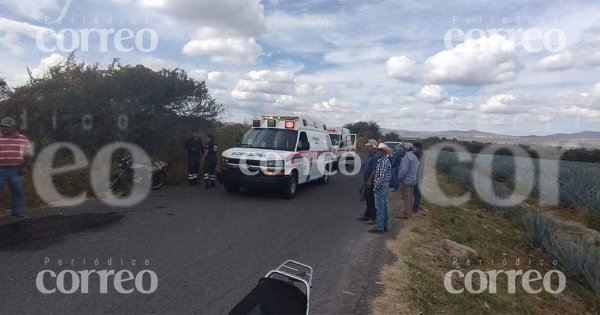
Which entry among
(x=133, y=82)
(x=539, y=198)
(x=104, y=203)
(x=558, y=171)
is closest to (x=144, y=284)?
(x=104, y=203)

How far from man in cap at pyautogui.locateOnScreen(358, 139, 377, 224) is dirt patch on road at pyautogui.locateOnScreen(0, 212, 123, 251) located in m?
5.25

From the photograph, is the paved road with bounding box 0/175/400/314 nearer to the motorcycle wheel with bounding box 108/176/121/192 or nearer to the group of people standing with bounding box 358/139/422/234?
the group of people standing with bounding box 358/139/422/234

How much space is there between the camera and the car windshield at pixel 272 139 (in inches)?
485

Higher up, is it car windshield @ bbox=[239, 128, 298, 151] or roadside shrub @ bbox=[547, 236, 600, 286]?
car windshield @ bbox=[239, 128, 298, 151]

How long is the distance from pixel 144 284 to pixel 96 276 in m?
0.71

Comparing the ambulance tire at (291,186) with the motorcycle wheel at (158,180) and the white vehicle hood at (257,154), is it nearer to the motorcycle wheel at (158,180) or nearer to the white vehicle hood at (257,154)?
the white vehicle hood at (257,154)

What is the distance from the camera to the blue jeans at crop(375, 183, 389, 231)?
845 centimetres

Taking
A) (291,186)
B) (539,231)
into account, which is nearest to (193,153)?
(291,186)

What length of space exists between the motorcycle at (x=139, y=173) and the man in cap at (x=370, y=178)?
6.47 m

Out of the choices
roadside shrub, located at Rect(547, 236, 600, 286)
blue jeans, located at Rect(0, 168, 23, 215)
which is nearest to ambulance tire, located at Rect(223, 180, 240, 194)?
blue jeans, located at Rect(0, 168, 23, 215)

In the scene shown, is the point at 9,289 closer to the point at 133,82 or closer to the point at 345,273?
the point at 345,273

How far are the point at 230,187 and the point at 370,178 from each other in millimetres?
4739

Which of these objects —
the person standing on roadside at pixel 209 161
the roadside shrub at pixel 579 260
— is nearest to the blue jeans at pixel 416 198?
the roadside shrub at pixel 579 260

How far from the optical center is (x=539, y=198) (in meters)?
15.8
